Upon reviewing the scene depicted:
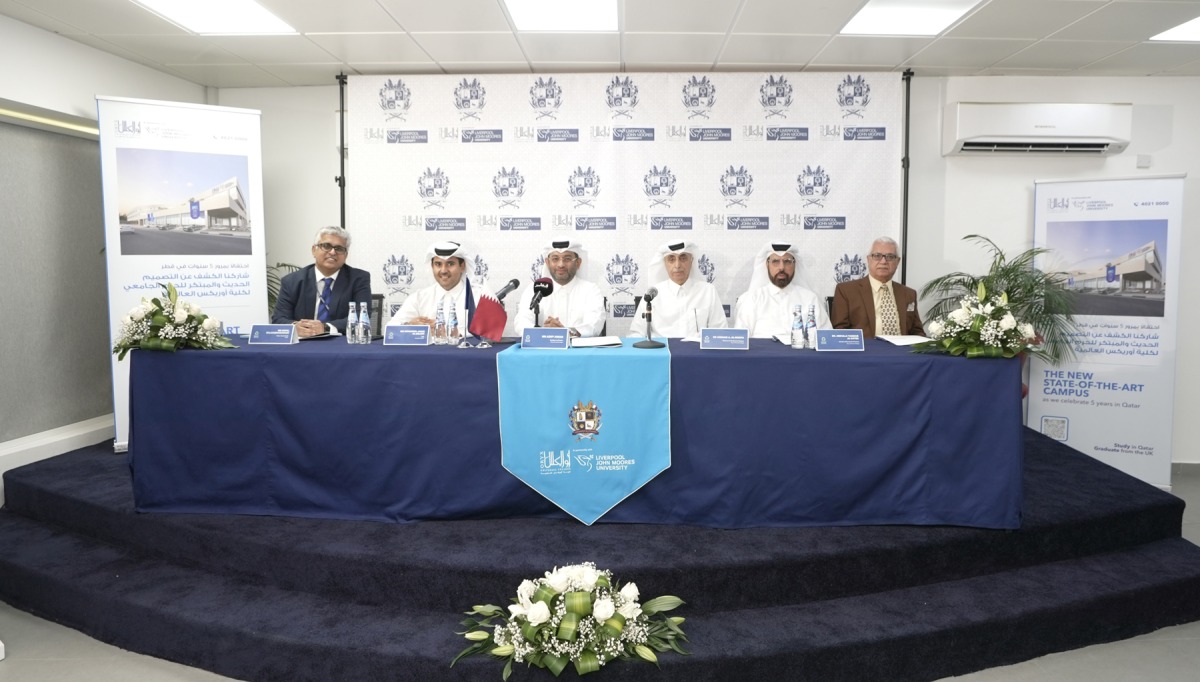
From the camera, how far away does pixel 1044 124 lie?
467 centimetres

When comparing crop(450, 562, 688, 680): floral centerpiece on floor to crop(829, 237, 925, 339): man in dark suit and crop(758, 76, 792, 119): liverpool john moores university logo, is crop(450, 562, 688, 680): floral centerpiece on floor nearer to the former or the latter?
crop(829, 237, 925, 339): man in dark suit

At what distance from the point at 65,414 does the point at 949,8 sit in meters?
5.82

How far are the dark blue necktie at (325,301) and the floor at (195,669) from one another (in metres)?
1.77

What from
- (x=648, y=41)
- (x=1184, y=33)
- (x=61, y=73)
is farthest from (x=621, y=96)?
(x=61, y=73)

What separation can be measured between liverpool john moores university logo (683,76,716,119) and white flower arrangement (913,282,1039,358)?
259 centimetres

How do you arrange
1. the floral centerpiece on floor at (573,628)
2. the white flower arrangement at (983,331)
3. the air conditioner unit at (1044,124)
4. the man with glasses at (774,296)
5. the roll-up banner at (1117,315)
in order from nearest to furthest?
the floral centerpiece on floor at (573,628), the white flower arrangement at (983,331), the man with glasses at (774,296), the roll-up banner at (1117,315), the air conditioner unit at (1044,124)

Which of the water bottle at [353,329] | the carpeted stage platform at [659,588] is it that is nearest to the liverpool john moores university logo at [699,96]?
the water bottle at [353,329]

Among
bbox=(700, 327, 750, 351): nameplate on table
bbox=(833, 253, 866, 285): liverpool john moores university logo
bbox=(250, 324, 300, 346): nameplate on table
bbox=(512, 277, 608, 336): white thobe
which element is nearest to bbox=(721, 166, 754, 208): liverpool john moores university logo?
bbox=(833, 253, 866, 285): liverpool john moores university logo

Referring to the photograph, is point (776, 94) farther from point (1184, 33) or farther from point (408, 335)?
point (408, 335)

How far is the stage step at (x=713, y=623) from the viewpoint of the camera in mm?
2143

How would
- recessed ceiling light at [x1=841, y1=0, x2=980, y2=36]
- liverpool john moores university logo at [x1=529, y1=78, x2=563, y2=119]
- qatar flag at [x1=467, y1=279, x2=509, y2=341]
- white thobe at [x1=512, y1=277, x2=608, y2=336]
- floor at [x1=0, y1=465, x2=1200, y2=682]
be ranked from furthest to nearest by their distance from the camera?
liverpool john moores university logo at [x1=529, y1=78, x2=563, y2=119] → white thobe at [x1=512, y1=277, x2=608, y2=336] → recessed ceiling light at [x1=841, y1=0, x2=980, y2=36] → qatar flag at [x1=467, y1=279, x2=509, y2=341] → floor at [x1=0, y1=465, x2=1200, y2=682]

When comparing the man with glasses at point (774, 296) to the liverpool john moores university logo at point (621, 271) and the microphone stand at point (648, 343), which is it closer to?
the liverpool john moores university logo at point (621, 271)

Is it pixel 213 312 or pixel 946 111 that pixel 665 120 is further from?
pixel 213 312

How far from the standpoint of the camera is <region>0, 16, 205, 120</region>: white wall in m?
3.76
